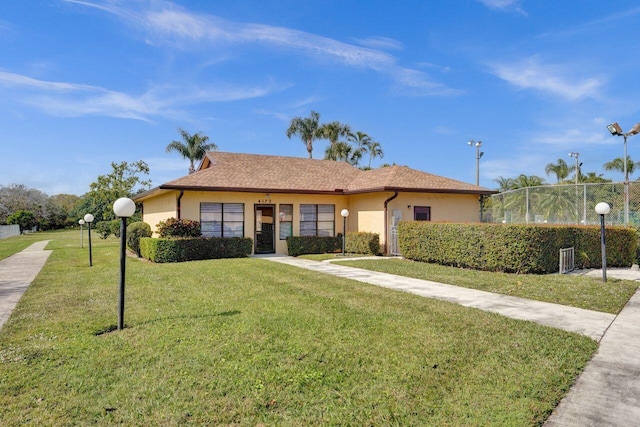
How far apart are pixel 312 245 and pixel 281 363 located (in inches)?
468

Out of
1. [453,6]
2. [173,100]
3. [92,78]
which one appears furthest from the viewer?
[173,100]

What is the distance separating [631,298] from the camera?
6.87m

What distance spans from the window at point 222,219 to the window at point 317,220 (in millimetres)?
2717

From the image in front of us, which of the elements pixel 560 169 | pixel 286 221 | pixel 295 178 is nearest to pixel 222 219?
pixel 286 221

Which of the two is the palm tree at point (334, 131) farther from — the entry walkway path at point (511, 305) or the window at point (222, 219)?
the entry walkway path at point (511, 305)

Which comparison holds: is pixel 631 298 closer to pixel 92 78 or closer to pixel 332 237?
pixel 332 237

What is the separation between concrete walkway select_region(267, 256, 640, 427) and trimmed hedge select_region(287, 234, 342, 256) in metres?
6.60

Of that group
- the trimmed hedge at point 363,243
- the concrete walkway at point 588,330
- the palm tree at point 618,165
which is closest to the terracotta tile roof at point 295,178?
the trimmed hedge at point 363,243

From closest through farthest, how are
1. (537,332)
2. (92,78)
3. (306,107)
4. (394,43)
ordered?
1. (537,332)
2. (92,78)
3. (394,43)
4. (306,107)

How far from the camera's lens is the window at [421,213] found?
15462 mm

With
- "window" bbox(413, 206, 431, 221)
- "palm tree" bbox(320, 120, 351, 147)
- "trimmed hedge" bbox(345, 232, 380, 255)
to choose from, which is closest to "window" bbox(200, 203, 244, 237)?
"trimmed hedge" bbox(345, 232, 380, 255)

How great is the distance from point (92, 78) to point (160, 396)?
14.8 metres

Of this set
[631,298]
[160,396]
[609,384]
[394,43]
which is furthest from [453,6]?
[160,396]

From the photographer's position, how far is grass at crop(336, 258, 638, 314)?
6.59 meters
